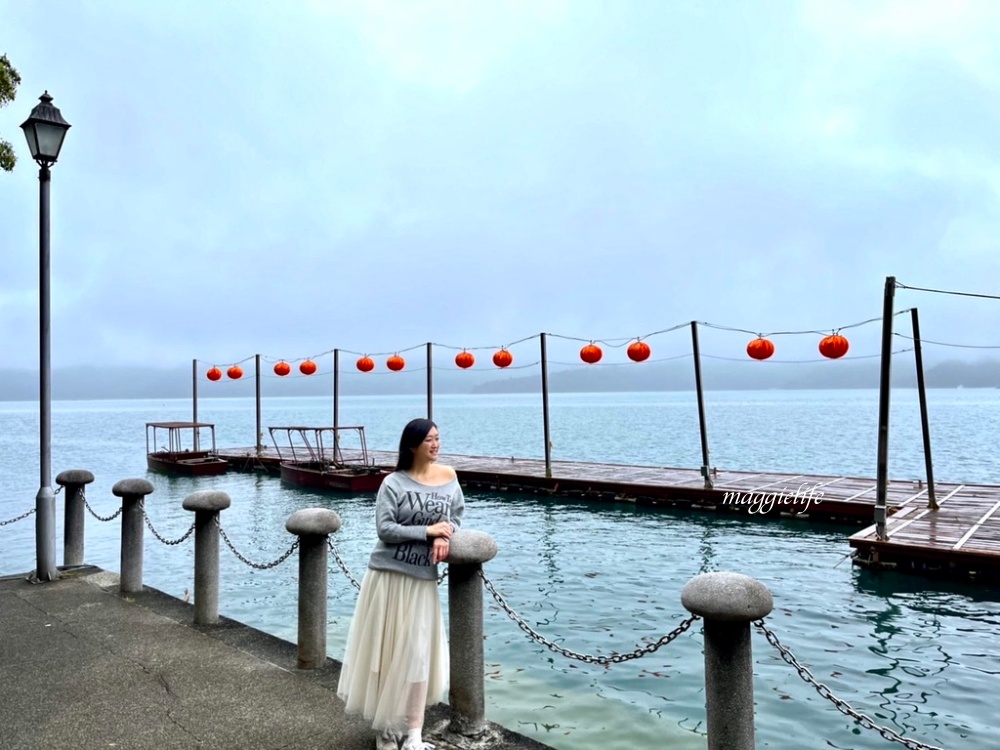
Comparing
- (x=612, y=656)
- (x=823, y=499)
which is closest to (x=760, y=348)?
(x=823, y=499)

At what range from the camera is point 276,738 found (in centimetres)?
430

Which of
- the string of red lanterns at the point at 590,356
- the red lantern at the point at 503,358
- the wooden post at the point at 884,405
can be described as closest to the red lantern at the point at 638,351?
the string of red lanterns at the point at 590,356

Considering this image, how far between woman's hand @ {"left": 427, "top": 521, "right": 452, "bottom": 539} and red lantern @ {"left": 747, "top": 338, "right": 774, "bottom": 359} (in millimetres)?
16176

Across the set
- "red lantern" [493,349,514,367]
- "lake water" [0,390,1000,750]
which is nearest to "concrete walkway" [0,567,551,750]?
"lake water" [0,390,1000,750]

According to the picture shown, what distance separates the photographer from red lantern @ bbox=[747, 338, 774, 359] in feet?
61.1

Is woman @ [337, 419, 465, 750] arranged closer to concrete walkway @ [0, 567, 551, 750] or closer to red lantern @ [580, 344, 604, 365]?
concrete walkway @ [0, 567, 551, 750]

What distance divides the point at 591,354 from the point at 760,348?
5425 millimetres

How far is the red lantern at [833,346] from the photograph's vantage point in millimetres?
16906

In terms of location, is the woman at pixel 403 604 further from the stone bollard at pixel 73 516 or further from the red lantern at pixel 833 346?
the red lantern at pixel 833 346

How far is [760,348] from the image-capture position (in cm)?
1875

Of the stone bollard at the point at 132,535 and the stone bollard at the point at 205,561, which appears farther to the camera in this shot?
the stone bollard at the point at 132,535

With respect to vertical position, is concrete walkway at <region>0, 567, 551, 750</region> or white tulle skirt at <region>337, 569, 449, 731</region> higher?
white tulle skirt at <region>337, 569, 449, 731</region>

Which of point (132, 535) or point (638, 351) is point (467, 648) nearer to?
point (132, 535)

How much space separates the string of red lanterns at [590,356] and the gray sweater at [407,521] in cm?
1521
